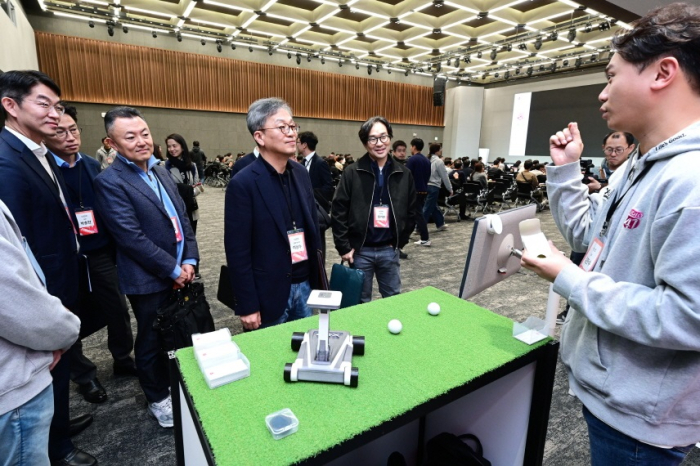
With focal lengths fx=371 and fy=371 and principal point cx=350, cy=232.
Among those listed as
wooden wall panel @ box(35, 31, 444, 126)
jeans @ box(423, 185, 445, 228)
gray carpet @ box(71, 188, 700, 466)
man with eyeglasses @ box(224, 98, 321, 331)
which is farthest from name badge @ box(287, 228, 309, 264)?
wooden wall panel @ box(35, 31, 444, 126)

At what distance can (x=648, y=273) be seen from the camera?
0.78m

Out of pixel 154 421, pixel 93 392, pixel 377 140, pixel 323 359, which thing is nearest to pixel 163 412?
pixel 154 421

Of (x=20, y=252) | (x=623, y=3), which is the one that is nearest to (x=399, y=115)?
(x=623, y=3)

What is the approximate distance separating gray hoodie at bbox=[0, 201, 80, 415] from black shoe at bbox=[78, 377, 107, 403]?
132 cm

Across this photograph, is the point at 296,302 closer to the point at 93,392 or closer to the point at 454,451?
the point at 454,451

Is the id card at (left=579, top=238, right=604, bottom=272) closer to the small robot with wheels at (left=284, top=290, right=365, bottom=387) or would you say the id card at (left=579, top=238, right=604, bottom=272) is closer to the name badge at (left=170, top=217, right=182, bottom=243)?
the small robot with wheels at (left=284, top=290, right=365, bottom=387)

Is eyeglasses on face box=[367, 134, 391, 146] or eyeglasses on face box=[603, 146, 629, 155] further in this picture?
eyeglasses on face box=[603, 146, 629, 155]

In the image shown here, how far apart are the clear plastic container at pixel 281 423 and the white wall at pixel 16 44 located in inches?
312

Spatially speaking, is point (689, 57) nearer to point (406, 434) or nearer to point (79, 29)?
point (406, 434)

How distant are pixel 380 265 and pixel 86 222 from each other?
177 centimetres

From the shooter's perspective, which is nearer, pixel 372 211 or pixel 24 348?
pixel 24 348

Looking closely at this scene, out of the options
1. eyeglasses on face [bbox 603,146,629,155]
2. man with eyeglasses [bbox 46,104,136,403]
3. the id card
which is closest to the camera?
the id card

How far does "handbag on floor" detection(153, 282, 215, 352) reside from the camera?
1.72 m

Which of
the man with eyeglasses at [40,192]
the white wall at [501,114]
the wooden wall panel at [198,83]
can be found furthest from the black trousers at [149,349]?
the white wall at [501,114]
